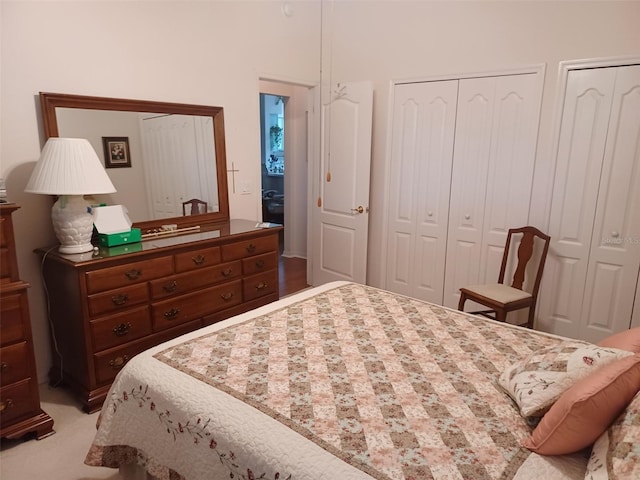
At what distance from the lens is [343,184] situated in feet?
Answer: 13.6

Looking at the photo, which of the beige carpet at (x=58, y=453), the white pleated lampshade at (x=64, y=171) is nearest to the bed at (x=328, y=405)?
the beige carpet at (x=58, y=453)

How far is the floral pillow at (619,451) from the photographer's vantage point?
95 centimetres

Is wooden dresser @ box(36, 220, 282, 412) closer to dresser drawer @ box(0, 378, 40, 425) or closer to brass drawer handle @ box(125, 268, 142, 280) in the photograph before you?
brass drawer handle @ box(125, 268, 142, 280)

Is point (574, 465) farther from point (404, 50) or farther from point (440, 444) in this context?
point (404, 50)

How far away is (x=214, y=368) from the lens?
1.58 metres

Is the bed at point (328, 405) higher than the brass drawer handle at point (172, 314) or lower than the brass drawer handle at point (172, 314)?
higher

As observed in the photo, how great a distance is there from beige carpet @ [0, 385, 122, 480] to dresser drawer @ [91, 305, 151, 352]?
41cm

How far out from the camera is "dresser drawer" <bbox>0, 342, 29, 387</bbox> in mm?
2016

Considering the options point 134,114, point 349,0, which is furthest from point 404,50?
point 134,114

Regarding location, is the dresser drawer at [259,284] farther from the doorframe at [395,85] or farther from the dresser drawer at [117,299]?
the doorframe at [395,85]

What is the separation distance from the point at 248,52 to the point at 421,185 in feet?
6.25

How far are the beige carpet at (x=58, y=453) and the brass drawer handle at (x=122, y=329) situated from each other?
461 millimetres

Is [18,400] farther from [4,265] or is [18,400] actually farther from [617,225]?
[617,225]

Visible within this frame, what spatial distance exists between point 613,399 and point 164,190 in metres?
2.87
